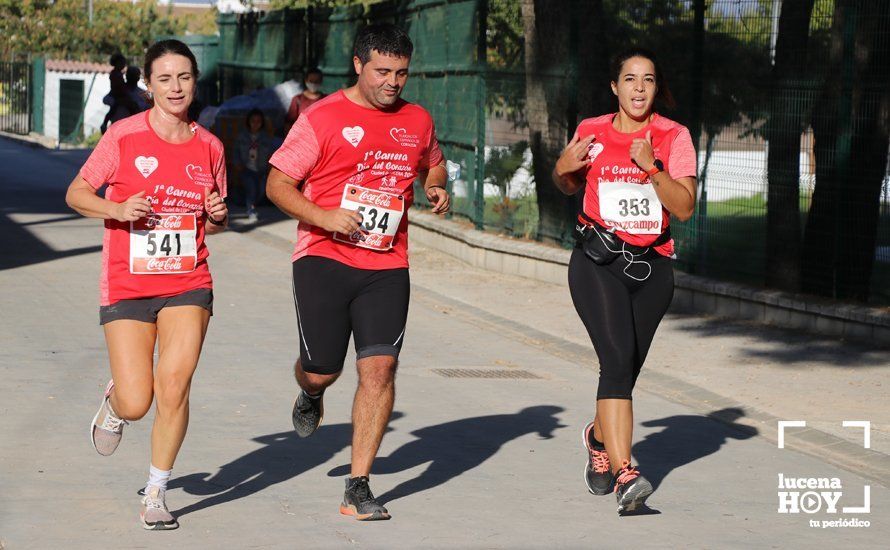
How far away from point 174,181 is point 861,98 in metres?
7.10

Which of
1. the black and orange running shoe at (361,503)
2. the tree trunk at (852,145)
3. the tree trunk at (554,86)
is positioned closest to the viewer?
the black and orange running shoe at (361,503)

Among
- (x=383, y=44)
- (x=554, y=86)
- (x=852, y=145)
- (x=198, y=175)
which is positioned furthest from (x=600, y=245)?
(x=554, y=86)

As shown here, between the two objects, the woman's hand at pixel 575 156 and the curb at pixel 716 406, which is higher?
the woman's hand at pixel 575 156

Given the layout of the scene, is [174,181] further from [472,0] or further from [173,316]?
[472,0]

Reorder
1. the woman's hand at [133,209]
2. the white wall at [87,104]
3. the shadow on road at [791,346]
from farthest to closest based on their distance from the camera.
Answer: the white wall at [87,104]
the shadow on road at [791,346]
the woman's hand at [133,209]

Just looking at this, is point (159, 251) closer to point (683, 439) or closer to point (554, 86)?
point (683, 439)

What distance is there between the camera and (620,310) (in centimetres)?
707

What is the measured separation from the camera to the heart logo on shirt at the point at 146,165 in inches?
252

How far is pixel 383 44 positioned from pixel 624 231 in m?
1.36

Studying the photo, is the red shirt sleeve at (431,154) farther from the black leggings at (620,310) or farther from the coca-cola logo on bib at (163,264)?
the coca-cola logo on bib at (163,264)

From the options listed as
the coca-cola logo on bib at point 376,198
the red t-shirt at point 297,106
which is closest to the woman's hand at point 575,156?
the coca-cola logo on bib at point 376,198

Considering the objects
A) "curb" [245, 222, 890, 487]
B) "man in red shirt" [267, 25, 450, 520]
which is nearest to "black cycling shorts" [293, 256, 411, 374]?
"man in red shirt" [267, 25, 450, 520]

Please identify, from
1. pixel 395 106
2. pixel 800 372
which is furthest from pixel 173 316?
pixel 800 372

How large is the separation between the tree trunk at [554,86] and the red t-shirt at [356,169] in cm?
881
